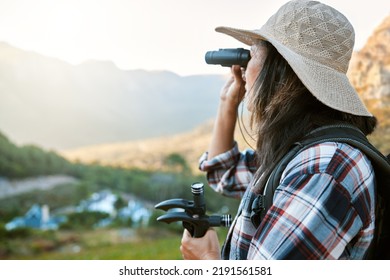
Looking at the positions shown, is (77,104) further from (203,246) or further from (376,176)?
(376,176)

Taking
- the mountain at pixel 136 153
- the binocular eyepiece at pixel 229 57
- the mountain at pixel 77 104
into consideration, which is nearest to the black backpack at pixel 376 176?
the binocular eyepiece at pixel 229 57

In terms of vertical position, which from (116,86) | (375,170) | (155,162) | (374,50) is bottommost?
(155,162)

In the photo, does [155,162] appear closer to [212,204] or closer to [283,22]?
[212,204]

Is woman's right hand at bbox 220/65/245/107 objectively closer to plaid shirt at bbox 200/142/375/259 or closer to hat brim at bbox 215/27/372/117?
hat brim at bbox 215/27/372/117

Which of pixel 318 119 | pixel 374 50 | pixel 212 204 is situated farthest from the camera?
pixel 212 204

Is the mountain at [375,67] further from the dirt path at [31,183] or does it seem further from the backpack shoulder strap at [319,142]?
the dirt path at [31,183]

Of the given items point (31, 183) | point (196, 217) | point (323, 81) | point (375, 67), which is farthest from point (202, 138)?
point (323, 81)

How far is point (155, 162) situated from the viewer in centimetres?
462

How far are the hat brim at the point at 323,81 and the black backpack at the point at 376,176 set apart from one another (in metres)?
0.05

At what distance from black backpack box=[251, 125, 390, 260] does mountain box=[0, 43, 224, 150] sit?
3592 mm

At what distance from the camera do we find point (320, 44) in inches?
31.5

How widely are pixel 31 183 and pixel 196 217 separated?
3.96 metres

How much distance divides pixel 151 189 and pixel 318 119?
12.8 ft
